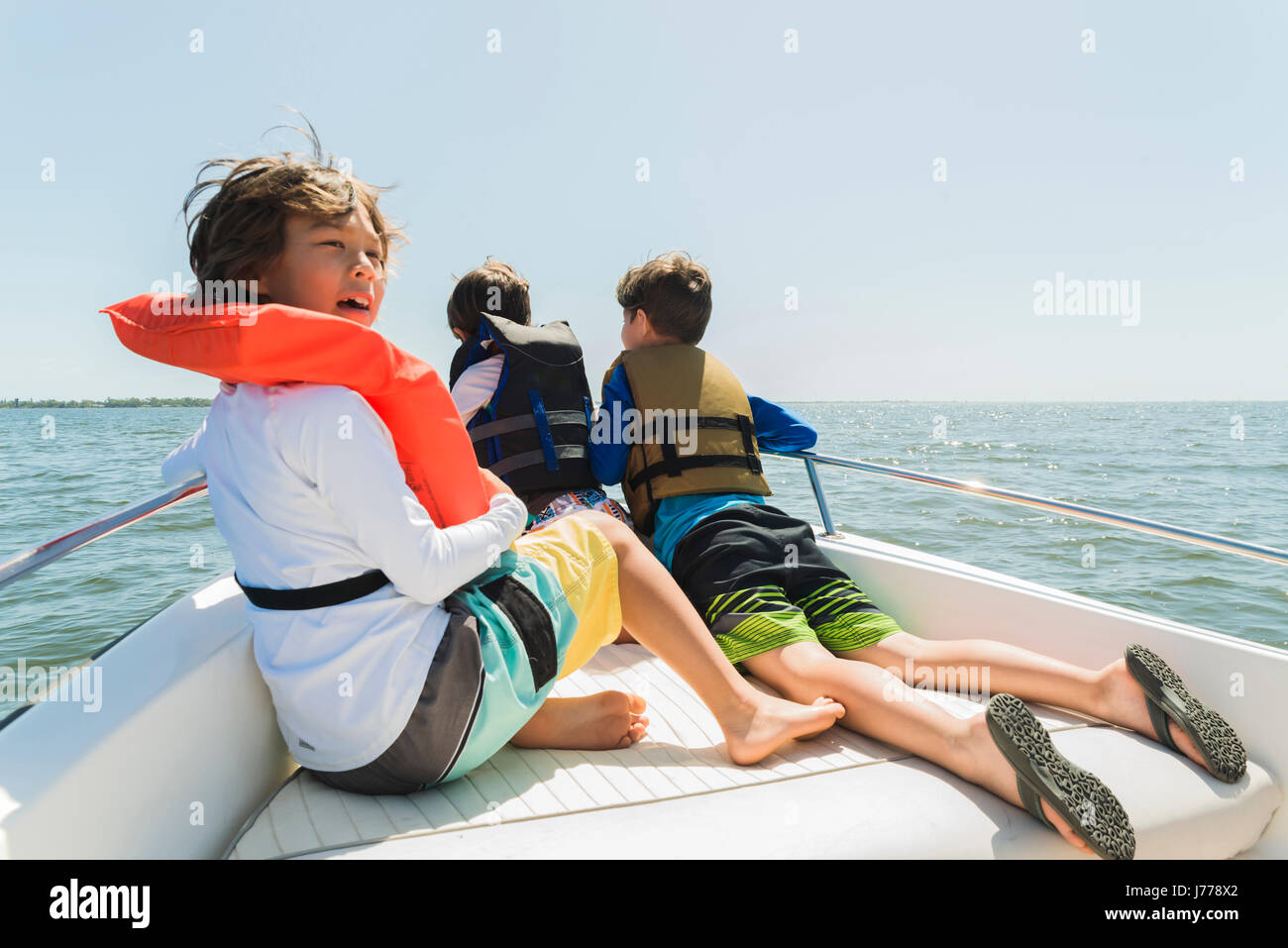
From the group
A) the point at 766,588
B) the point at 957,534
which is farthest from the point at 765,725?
the point at 957,534

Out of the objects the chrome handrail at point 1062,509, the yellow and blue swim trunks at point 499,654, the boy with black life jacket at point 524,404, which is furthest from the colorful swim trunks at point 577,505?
the yellow and blue swim trunks at point 499,654

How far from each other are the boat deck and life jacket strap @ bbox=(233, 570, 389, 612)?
366mm

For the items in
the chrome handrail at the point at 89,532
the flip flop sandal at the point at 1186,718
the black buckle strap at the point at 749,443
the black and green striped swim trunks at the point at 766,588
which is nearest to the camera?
the chrome handrail at the point at 89,532

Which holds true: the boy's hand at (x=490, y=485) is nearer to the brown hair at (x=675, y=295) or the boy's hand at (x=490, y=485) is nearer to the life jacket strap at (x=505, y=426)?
the life jacket strap at (x=505, y=426)

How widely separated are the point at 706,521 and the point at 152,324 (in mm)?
1398

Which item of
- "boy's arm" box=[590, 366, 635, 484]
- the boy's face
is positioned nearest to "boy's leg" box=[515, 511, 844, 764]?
the boy's face

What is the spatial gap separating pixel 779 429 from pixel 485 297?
1.05 metres

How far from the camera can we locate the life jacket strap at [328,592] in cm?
129

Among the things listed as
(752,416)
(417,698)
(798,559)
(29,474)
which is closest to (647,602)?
(417,698)

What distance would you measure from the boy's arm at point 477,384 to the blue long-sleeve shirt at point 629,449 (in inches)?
13.6

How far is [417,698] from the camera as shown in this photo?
1.31 metres

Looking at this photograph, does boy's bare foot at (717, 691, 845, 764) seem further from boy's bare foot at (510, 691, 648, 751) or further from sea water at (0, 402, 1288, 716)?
sea water at (0, 402, 1288, 716)

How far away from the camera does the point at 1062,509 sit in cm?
203
